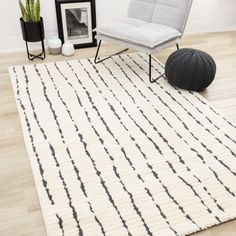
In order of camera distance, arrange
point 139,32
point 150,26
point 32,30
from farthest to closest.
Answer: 1. point 32,30
2. point 150,26
3. point 139,32

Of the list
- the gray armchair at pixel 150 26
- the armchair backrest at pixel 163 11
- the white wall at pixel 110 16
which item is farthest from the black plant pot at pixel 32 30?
the armchair backrest at pixel 163 11

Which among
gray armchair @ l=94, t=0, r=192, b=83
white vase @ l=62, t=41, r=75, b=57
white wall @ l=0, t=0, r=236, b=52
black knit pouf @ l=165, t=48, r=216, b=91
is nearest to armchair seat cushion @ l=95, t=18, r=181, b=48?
gray armchair @ l=94, t=0, r=192, b=83

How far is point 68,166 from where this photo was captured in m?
1.90

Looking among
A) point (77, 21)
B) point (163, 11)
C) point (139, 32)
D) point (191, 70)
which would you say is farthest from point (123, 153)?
point (77, 21)

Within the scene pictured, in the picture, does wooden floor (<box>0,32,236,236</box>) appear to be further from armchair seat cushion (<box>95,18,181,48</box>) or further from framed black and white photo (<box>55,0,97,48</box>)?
armchair seat cushion (<box>95,18,181,48</box>)

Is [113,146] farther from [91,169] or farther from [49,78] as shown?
[49,78]

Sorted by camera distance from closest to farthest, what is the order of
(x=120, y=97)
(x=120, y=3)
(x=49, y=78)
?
(x=120, y=97), (x=49, y=78), (x=120, y=3)

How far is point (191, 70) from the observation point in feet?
8.55

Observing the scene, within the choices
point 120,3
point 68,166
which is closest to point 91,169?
point 68,166

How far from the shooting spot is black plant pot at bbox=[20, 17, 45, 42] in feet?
10.1

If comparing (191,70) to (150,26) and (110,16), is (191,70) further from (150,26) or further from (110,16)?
(110,16)

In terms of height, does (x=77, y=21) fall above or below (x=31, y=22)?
below

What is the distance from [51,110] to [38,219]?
3.31 feet

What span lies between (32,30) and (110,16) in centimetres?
98
